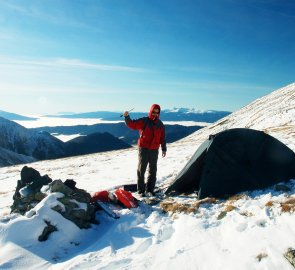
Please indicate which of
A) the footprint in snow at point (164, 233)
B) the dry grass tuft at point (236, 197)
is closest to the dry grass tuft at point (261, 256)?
the footprint in snow at point (164, 233)

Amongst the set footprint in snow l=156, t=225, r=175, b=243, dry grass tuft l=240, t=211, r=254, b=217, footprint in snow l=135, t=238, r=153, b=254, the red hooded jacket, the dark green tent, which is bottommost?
footprint in snow l=135, t=238, r=153, b=254

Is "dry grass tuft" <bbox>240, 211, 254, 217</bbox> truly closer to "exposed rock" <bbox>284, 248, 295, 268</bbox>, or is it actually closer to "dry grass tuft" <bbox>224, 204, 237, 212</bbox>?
"dry grass tuft" <bbox>224, 204, 237, 212</bbox>

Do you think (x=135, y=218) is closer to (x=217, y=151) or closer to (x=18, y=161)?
(x=217, y=151)

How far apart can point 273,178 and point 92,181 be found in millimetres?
11398

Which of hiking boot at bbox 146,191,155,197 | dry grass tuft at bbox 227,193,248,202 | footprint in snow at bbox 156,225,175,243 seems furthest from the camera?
hiking boot at bbox 146,191,155,197

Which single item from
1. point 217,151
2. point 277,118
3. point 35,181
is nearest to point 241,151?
point 217,151

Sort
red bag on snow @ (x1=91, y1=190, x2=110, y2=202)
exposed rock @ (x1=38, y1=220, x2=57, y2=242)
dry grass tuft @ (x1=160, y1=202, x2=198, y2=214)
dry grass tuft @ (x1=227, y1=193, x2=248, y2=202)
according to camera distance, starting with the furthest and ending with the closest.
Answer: red bag on snow @ (x1=91, y1=190, x2=110, y2=202)
dry grass tuft @ (x1=227, y1=193, x2=248, y2=202)
dry grass tuft @ (x1=160, y1=202, x2=198, y2=214)
exposed rock @ (x1=38, y1=220, x2=57, y2=242)

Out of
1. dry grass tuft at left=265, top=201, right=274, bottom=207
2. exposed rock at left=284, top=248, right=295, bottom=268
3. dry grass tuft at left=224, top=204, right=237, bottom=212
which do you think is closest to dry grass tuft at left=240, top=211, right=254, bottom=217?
dry grass tuft at left=224, top=204, right=237, bottom=212

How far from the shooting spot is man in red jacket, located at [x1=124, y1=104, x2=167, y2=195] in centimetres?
1415

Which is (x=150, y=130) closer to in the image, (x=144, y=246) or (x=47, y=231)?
(x=144, y=246)

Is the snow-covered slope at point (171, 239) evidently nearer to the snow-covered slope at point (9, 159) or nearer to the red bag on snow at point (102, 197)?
the red bag on snow at point (102, 197)

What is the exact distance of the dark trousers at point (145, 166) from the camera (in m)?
14.5

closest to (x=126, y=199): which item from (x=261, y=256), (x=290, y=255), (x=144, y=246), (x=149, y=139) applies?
(x=149, y=139)

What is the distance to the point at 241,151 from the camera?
1308 cm
